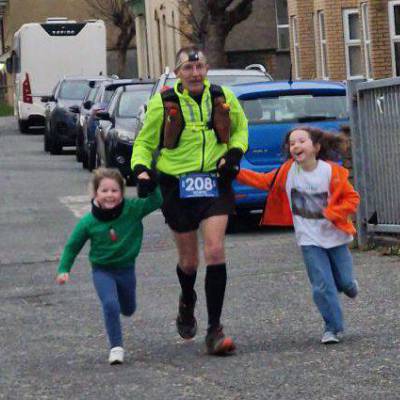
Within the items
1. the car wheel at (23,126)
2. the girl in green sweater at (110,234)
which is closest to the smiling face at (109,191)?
the girl in green sweater at (110,234)

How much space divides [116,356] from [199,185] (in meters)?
1.06

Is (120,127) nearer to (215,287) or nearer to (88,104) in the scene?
(88,104)

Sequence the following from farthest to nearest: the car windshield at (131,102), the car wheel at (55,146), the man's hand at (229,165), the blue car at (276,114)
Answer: the car wheel at (55,146)
the car windshield at (131,102)
the blue car at (276,114)
the man's hand at (229,165)

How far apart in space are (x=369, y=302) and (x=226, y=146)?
2112mm

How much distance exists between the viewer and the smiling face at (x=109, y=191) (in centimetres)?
868

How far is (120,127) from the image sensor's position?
25031 millimetres

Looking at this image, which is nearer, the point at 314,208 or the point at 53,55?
the point at 314,208

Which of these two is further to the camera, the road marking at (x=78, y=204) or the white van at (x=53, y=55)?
the white van at (x=53, y=55)

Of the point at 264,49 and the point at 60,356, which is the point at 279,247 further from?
the point at 264,49

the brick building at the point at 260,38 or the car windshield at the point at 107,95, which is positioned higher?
the brick building at the point at 260,38

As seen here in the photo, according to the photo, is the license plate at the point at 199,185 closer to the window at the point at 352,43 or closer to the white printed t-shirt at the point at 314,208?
the white printed t-shirt at the point at 314,208

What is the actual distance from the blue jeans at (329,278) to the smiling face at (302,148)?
0.50 metres

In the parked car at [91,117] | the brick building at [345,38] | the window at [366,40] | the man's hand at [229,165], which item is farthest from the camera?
the window at [366,40]

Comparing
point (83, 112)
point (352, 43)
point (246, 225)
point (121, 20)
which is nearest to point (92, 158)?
point (83, 112)
